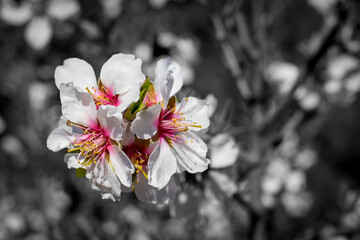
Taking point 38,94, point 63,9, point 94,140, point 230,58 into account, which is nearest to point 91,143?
point 94,140

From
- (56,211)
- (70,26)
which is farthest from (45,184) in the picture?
(70,26)

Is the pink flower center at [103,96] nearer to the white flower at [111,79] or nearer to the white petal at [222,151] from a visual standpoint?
the white flower at [111,79]

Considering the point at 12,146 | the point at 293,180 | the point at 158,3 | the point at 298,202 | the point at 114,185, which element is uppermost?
A: the point at 158,3

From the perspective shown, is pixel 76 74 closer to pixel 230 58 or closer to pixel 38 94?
pixel 230 58

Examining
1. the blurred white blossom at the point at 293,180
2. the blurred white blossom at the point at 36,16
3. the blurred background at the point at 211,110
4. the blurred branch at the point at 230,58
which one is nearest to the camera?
the blurred background at the point at 211,110

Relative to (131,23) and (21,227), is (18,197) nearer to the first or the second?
(21,227)

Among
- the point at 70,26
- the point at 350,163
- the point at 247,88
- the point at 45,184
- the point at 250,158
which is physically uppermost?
the point at 70,26

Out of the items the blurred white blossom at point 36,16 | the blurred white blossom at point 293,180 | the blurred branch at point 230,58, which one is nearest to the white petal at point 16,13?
the blurred white blossom at point 36,16
